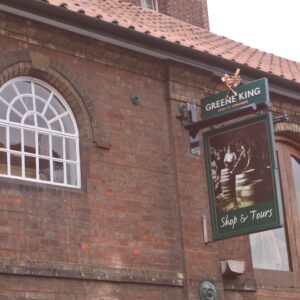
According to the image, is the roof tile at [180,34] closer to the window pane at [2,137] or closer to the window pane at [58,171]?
the window pane at [2,137]

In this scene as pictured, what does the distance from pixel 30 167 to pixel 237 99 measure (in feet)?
11.5

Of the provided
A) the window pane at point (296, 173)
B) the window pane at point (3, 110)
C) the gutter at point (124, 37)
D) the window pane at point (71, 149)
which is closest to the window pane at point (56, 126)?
the window pane at point (71, 149)

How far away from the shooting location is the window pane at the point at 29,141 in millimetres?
11898

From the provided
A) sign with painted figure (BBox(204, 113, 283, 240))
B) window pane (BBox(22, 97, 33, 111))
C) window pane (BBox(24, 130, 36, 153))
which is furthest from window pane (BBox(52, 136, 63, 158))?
sign with painted figure (BBox(204, 113, 283, 240))

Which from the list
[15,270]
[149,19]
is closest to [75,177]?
[15,270]

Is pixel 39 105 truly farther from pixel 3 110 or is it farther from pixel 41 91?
pixel 3 110

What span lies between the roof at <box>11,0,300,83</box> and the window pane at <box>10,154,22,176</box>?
2236mm

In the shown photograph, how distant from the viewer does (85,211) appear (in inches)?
477

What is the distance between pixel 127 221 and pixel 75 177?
3.40 ft

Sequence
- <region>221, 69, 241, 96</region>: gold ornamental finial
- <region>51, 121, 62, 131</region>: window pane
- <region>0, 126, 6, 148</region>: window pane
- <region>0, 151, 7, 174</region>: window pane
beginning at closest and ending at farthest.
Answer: <region>0, 151, 7, 174</region>: window pane, <region>0, 126, 6, 148</region>: window pane, <region>51, 121, 62, 131</region>: window pane, <region>221, 69, 241, 96</region>: gold ornamental finial

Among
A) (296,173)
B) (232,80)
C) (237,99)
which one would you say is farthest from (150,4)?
(237,99)

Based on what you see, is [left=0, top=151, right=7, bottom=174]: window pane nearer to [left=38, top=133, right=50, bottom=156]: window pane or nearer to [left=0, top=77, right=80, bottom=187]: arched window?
[left=0, top=77, right=80, bottom=187]: arched window

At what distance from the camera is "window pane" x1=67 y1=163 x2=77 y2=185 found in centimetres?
1231

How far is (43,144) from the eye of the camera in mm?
12156
